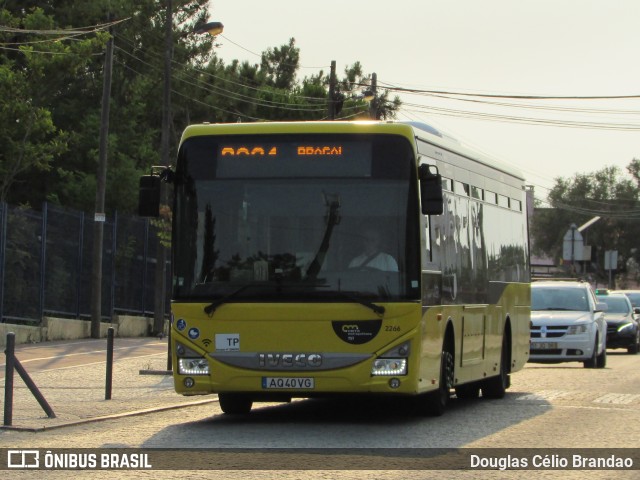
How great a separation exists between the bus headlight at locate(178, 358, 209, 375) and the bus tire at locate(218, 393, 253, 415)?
137 centimetres

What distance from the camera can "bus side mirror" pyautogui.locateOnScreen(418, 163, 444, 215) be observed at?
47.5ft

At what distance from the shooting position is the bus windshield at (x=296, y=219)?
14445 millimetres

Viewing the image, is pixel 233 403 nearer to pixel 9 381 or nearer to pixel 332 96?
pixel 9 381

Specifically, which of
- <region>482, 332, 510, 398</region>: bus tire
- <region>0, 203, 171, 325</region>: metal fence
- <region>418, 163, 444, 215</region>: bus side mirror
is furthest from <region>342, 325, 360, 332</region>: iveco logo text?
<region>0, 203, 171, 325</region>: metal fence

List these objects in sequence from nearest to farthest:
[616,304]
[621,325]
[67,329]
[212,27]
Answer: [212,27] < [67,329] < [621,325] < [616,304]

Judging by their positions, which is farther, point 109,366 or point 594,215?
point 594,215

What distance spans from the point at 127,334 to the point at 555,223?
90.6 metres

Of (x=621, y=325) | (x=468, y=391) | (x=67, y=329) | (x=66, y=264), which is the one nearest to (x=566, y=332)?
(x=468, y=391)

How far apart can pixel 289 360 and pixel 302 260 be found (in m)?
1.00

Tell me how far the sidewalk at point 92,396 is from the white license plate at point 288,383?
208 centimetres

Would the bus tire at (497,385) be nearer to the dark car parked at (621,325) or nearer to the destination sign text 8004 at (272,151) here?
the destination sign text 8004 at (272,151)

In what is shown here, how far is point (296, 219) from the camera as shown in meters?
14.6

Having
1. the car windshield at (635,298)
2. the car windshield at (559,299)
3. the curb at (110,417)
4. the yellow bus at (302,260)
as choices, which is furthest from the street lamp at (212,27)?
the car windshield at (635,298)

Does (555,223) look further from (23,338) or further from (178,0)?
(23,338)
